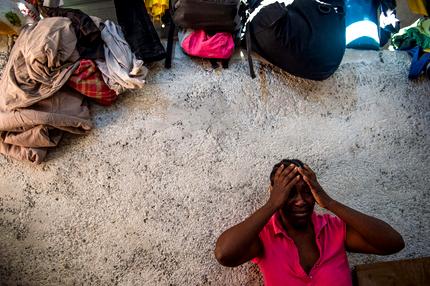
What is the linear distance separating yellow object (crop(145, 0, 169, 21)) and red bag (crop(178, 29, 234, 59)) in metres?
0.18

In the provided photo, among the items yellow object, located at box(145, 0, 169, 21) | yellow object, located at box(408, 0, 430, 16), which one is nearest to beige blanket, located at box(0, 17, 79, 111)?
yellow object, located at box(145, 0, 169, 21)

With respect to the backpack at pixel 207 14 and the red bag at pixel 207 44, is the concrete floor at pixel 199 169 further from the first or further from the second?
the backpack at pixel 207 14

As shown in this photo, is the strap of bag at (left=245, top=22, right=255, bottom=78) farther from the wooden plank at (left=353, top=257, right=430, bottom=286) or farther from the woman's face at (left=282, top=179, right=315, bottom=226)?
the wooden plank at (left=353, top=257, right=430, bottom=286)

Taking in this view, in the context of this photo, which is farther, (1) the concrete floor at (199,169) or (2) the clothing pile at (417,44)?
(2) the clothing pile at (417,44)

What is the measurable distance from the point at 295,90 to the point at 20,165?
144cm

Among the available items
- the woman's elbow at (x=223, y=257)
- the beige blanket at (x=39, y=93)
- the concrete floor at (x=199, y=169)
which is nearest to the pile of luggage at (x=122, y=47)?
the beige blanket at (x=39, y=93)

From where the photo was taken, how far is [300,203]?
171 centimetres

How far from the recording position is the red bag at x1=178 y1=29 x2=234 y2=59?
2.10 metres

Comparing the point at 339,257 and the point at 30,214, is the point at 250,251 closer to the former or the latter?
the point at 339,257

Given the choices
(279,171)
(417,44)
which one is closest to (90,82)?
(279,171)

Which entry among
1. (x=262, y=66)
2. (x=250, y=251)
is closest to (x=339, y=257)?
(x=250, y=251)

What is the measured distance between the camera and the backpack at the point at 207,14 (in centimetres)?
205

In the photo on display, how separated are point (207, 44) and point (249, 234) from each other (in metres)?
1.01

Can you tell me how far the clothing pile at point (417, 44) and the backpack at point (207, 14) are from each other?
1073 millimetres
